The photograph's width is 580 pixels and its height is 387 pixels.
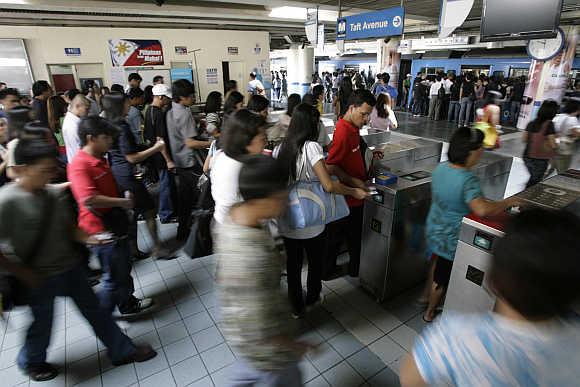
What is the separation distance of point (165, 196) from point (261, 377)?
315 cm

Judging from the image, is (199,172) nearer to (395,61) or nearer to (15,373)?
(15,373)

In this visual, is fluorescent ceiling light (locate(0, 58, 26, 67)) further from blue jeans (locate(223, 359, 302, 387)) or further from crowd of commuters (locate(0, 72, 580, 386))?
blue jeans (locate(223, 359, 302, 387))

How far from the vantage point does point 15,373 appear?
216cm

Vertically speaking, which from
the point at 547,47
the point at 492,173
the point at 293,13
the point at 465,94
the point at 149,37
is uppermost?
the point at 293,13

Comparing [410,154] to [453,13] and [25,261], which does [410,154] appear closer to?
[453,13]

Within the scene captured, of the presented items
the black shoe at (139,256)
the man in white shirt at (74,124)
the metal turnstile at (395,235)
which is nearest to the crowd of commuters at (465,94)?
the metal turnstile at (395,235)

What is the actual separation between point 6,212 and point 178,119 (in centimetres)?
199

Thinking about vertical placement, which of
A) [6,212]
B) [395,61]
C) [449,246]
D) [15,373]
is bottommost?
[15,373]

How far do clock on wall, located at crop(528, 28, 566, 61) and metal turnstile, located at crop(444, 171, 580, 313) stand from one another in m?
7.51

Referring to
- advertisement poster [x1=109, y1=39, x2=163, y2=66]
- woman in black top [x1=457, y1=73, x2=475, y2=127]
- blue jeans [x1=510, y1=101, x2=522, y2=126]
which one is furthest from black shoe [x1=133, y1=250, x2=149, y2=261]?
blue jeans [x1=510, y1=101, x2=522, y2=126]

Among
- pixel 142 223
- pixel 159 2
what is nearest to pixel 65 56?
pixel 159 2

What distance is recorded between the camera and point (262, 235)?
47.3 inches

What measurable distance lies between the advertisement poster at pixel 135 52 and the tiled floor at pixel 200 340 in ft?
28.0

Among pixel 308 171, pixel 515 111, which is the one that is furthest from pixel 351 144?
pixel 515 111
